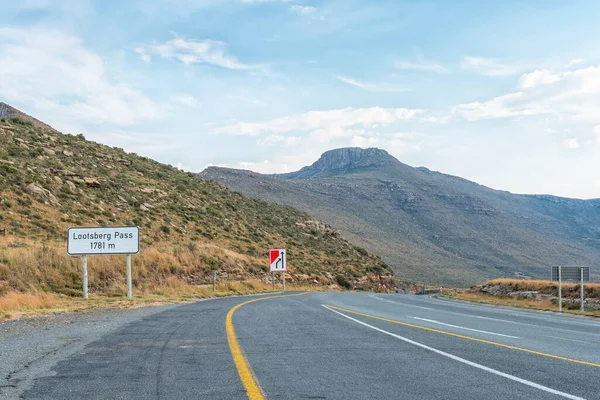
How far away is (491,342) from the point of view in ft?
34.2

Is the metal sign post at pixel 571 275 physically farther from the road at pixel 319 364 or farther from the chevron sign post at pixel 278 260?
the chevron sign post at pixel 278 260

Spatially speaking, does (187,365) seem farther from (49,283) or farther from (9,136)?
(9,136)

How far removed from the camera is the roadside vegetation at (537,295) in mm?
25688

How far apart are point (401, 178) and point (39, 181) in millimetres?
109032

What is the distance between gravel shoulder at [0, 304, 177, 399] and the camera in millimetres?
6305

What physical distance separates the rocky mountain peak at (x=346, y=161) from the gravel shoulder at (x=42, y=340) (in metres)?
137

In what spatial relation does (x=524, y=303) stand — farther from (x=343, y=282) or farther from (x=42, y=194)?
(x=42, y=194)

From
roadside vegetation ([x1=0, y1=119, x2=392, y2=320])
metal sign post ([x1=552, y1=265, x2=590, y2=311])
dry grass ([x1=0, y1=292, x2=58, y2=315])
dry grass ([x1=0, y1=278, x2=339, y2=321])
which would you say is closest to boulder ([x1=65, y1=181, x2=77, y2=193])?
roadside vegetation ([x1=0, y1=119, x2=392, y2=320])

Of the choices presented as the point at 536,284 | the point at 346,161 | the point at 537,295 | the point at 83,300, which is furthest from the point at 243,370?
the point at 346,161

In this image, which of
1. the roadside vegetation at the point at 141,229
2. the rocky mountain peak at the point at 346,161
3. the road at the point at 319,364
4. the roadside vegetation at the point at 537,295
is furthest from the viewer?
the rocky mountain peak at the point at 346,161

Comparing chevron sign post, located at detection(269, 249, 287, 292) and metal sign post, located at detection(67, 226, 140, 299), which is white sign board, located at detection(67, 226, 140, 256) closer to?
metal sign post, located at detection(67, 226, 140, 299)

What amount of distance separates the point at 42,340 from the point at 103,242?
40.0 feet

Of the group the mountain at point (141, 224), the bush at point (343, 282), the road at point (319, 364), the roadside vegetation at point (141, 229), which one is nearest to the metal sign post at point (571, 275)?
the road at point (319, 364)

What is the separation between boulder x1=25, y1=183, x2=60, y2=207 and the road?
1030 inches
